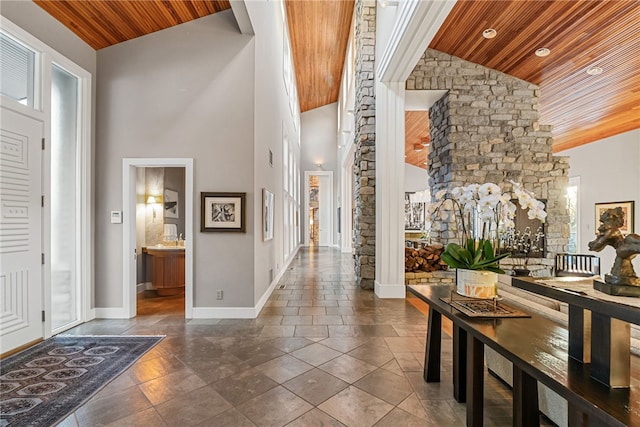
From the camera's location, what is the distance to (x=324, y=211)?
1398 centimetres

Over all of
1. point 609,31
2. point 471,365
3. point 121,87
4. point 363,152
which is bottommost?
point 471,365

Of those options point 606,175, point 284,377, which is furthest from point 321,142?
point 284,377

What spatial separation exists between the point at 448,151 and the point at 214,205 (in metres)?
4.36

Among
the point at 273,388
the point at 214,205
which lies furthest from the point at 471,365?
the point at 214,205

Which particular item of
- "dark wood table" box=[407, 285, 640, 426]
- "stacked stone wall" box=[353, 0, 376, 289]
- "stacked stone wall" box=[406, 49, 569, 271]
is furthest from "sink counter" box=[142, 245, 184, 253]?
"stacked stone wall" box=[406, 49, 569, 271]

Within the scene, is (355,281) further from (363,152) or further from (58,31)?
(58,31)

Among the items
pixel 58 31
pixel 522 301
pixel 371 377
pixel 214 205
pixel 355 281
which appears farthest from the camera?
pixel 355 281

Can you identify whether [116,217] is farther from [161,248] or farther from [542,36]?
[542,36]

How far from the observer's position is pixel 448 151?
5.71m

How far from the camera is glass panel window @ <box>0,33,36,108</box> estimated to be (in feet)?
9.27

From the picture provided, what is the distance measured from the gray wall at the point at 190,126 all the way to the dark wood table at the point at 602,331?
3279mm

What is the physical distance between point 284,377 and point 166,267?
3.45 meters

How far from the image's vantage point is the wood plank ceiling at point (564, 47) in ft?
12.7

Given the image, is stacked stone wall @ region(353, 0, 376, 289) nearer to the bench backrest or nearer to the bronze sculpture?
the bench backrest
